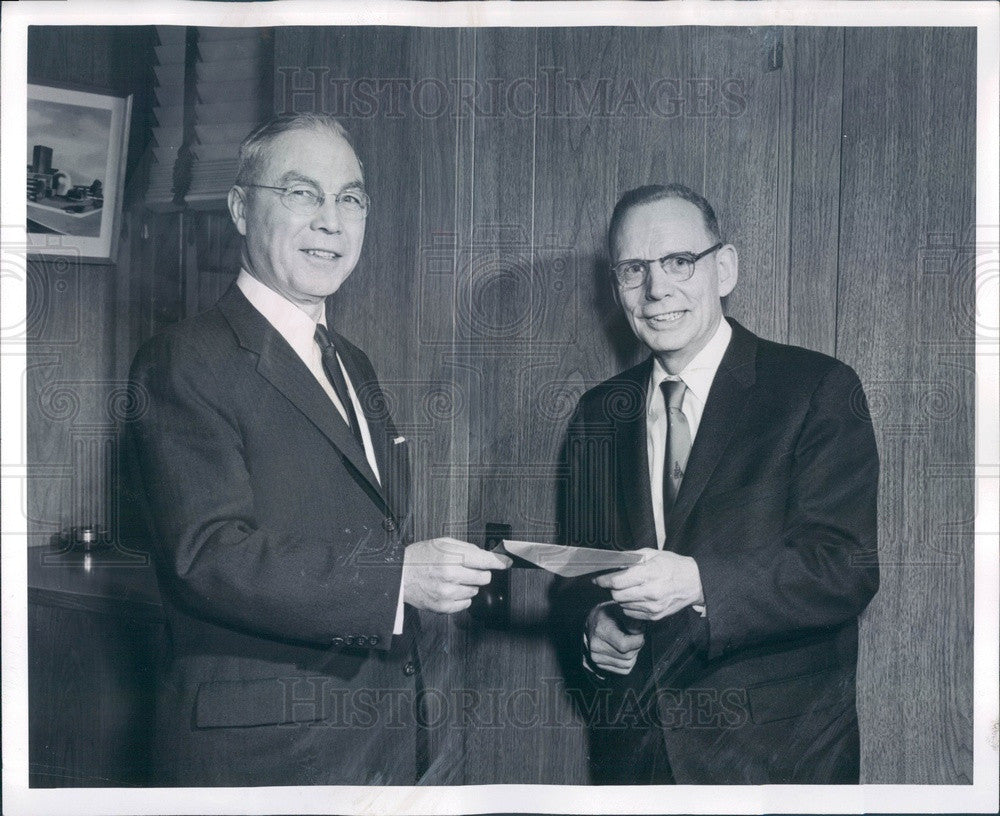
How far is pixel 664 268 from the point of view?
1989mm

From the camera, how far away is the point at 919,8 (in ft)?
6.68

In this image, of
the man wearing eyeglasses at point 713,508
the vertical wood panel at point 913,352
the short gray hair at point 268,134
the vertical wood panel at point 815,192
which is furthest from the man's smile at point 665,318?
the short gray hair at point 268,134

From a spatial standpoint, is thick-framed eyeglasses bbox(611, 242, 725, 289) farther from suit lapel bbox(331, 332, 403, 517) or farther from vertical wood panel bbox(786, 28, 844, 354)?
suit lapel bbox(331, 332, 403, 517)

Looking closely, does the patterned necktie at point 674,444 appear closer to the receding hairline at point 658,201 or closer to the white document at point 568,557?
the white document at point 568,557

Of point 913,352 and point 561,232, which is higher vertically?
point 561,232

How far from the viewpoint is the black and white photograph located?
1973 millimetres

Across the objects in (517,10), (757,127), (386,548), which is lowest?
(386,548)

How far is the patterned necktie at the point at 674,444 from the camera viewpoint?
6.51 feet

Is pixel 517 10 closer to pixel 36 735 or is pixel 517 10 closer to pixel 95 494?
pixel 95 494

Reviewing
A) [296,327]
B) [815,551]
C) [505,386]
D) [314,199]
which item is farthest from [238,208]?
[815,551]

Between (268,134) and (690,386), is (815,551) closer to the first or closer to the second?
(690,386)

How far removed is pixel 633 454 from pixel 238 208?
92cm

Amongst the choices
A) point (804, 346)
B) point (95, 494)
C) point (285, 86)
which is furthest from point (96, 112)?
point (804, 346)

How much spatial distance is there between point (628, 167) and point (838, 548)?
34.4 inches
